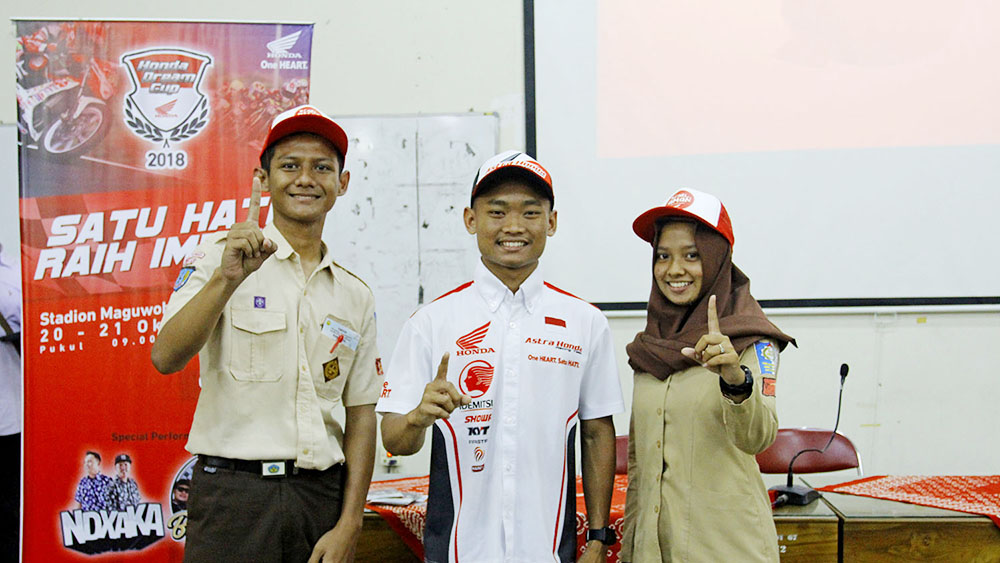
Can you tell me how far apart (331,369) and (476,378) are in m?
0.39

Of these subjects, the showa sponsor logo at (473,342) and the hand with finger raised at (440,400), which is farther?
the showa sponsor logo at (473,342)

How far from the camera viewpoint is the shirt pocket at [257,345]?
176 centimetres

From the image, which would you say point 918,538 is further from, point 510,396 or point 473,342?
point 473,342

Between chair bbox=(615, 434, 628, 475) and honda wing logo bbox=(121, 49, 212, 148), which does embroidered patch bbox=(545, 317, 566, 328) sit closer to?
chair bbox=(615, 434, 628, 475)

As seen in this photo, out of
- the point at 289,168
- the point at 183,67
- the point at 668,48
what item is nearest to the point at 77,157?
the point at 183,67

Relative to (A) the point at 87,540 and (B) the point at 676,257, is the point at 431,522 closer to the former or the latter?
(B) the point at 676,257

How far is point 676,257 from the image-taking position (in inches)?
72.0

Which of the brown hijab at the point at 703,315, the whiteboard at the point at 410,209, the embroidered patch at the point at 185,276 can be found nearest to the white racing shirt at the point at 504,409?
the brown hijab at the point at 703,315

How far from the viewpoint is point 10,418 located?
3082mm

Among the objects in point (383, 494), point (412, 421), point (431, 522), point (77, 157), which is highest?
point (77, 157)

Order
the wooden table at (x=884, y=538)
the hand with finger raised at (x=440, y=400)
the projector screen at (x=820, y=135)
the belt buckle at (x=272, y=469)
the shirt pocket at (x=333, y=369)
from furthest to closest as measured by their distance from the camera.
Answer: the projector screen at (x=820, y=135), the wooden table at (x=884, y=538), the shirt pocket at (x=333, y=369), the belt buckle at (x=272, y=469), the hand with finger raised at (x=440, y=400)

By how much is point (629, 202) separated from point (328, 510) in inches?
84.3

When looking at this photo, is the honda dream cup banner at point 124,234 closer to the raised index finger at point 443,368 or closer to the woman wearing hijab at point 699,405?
the raised index finger at point 443,368

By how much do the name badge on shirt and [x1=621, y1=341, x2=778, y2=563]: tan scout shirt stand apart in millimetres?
769
